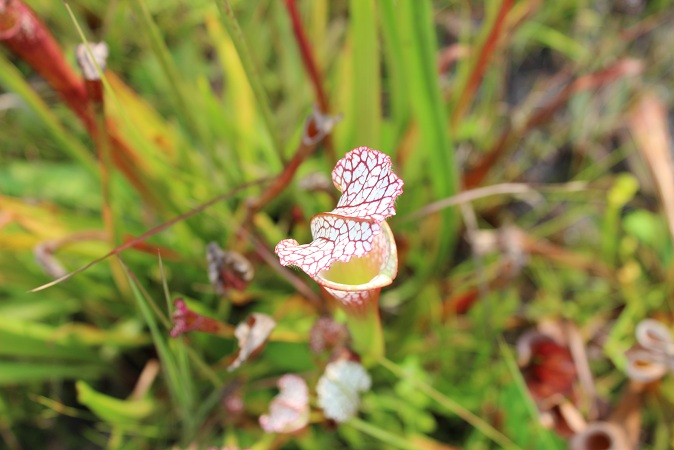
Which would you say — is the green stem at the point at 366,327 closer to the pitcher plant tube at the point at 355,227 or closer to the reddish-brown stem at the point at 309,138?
the pitcher plant tube at the point at 355,227

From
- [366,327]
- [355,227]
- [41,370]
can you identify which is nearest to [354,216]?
[355,227]

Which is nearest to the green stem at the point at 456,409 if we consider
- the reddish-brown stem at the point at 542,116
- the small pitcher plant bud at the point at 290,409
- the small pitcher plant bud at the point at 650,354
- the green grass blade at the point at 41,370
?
the small pitcher plant bud at the point at 290,409

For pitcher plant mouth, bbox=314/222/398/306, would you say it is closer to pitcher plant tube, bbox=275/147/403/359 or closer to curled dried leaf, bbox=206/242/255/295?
pitcher plant tube, bbox=275/147/403/359

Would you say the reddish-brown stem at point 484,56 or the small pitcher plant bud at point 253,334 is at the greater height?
the reddish-brown stem at point 484,56

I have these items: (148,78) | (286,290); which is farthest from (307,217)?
(148,78)

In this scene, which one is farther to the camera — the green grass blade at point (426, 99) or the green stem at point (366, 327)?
the green grass blade at point (426, 99)

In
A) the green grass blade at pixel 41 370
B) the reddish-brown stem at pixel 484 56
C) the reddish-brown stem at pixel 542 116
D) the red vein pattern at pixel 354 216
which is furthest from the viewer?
the reddish-brown stem at pixel 542 116

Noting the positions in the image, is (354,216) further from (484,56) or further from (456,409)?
(484,56)
